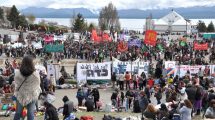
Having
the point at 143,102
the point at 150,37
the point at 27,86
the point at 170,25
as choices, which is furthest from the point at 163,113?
the point at 170,25

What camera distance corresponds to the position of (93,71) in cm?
2733

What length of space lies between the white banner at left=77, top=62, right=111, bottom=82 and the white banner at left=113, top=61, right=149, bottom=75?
0.63m

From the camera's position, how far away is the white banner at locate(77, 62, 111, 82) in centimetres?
2709

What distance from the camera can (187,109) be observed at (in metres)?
14.0

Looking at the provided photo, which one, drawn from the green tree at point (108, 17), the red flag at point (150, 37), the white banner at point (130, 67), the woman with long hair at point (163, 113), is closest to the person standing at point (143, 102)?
the woman with long hair at point (163, 113)

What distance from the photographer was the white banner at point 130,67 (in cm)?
2800

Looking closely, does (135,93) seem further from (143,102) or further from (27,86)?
(27,86)

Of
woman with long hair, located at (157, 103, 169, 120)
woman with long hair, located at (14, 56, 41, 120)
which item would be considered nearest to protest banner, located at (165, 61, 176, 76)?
woman with long hair, located at (157, 103, 169, 120)

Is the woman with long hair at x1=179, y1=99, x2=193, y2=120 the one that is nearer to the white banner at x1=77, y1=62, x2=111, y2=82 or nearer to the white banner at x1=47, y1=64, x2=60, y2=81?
the white banner at x1=77, y1=62, x2=111, y2=82

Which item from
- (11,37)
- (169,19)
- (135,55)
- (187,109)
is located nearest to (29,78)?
(187,109)

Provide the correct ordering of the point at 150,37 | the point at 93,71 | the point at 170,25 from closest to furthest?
the point at 93,71, the point at 150,37, the point at 170,25

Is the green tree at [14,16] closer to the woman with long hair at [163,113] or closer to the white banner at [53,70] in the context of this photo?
the white banner at [53,70]

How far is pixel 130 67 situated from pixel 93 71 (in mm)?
2425

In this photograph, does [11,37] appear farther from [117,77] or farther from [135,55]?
[117,77]
